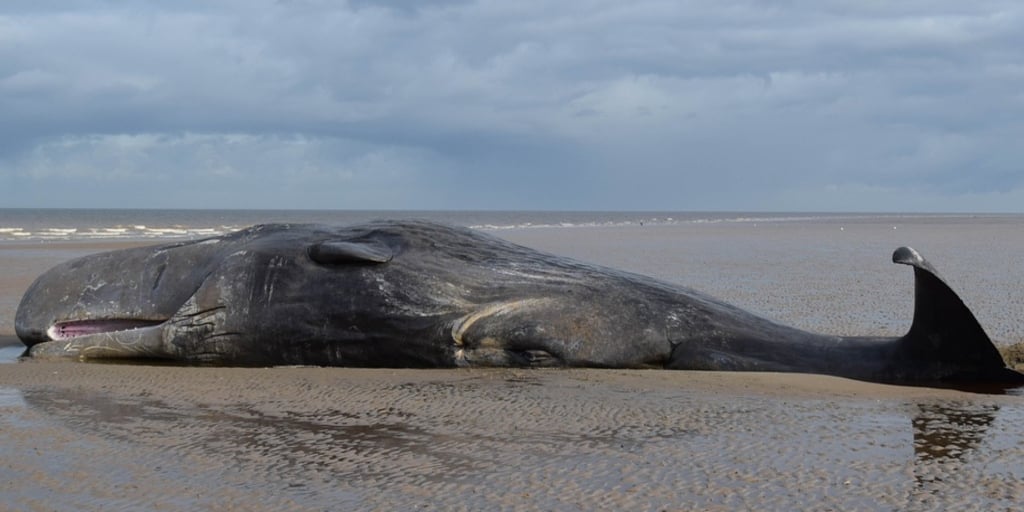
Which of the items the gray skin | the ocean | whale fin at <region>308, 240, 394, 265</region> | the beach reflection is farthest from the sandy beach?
the ocean

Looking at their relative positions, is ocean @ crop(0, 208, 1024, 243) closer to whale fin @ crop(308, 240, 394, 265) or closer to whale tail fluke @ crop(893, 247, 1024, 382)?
whale fin @ crop(308, 240, 394, 265)

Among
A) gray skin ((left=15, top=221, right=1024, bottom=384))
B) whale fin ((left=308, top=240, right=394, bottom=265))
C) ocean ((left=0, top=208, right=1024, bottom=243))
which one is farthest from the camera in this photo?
ocean ((left=0, top=208, right=1024, bottom=243))

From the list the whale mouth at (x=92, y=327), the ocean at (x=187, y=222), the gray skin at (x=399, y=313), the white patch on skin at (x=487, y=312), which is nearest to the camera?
the gray skin at (x=399, y=313)

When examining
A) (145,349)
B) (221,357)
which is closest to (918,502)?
(221,357)

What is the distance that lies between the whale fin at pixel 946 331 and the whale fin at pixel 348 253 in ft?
13.1

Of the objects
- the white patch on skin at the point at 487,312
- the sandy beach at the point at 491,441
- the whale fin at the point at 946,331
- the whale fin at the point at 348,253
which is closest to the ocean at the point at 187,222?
the whale fin at the point at 348,253

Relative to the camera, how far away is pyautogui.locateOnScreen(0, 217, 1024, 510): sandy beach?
4.03 metres

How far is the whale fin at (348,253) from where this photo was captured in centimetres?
784

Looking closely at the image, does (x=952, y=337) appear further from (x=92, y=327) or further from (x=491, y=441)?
(x=92, y=327)

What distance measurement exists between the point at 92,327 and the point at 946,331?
6.96 meters

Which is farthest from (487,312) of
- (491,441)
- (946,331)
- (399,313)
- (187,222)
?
(187,222)

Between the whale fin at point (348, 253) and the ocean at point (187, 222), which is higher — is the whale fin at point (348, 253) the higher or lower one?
the higher one

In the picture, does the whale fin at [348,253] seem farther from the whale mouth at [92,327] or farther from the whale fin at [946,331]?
the whale fin at [946,331]

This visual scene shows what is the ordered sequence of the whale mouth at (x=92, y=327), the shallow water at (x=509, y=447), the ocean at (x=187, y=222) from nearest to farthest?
1. the shallow water at (x=509, y=447)
2. the whale mouth at (x=92, y=327)
3. the ocean at (x=187, y=222)
